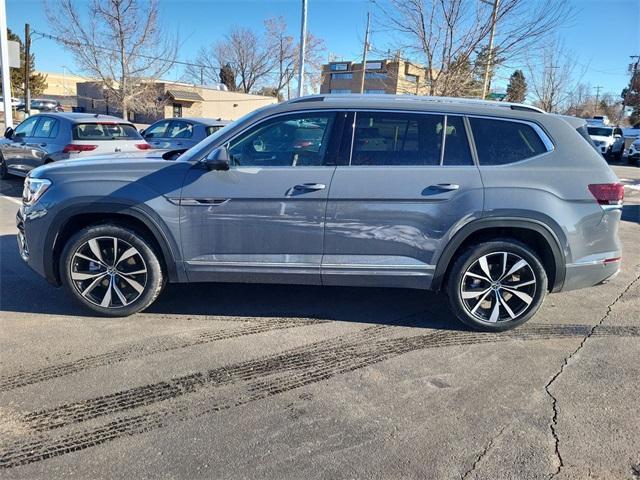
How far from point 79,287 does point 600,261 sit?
4.27 metres

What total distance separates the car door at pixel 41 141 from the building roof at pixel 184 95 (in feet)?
103

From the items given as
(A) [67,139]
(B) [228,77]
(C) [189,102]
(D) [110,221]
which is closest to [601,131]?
(A) [67,139]

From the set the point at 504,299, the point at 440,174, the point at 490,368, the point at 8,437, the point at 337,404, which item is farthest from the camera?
the point at 504,299

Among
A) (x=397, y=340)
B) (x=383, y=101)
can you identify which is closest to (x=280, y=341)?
(x=397, y=340)

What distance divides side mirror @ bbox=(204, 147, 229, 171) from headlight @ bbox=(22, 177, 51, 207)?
137 centimetres

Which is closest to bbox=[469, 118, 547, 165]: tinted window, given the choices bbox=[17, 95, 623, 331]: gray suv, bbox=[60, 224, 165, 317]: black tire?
bbox=[17, 95, 623, 331]: gray suv

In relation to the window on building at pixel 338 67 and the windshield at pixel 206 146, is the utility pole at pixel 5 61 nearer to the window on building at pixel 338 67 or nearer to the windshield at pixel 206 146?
the windshield at pixel 206 146

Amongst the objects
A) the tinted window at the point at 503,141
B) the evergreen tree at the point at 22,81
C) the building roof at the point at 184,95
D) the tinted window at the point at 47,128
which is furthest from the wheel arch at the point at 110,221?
the evergreen tree at the point at 22,81

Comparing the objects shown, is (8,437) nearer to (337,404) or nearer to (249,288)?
(337,404)

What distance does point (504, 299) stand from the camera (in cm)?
407

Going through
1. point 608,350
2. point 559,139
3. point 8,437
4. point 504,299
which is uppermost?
point 559,139

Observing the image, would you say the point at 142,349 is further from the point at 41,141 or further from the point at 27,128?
the point at 27,128

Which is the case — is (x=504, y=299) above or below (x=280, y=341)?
above

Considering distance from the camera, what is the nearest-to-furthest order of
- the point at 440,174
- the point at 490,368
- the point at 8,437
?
the point at 8,437 < the point at 490,368 < the point at 440,174
